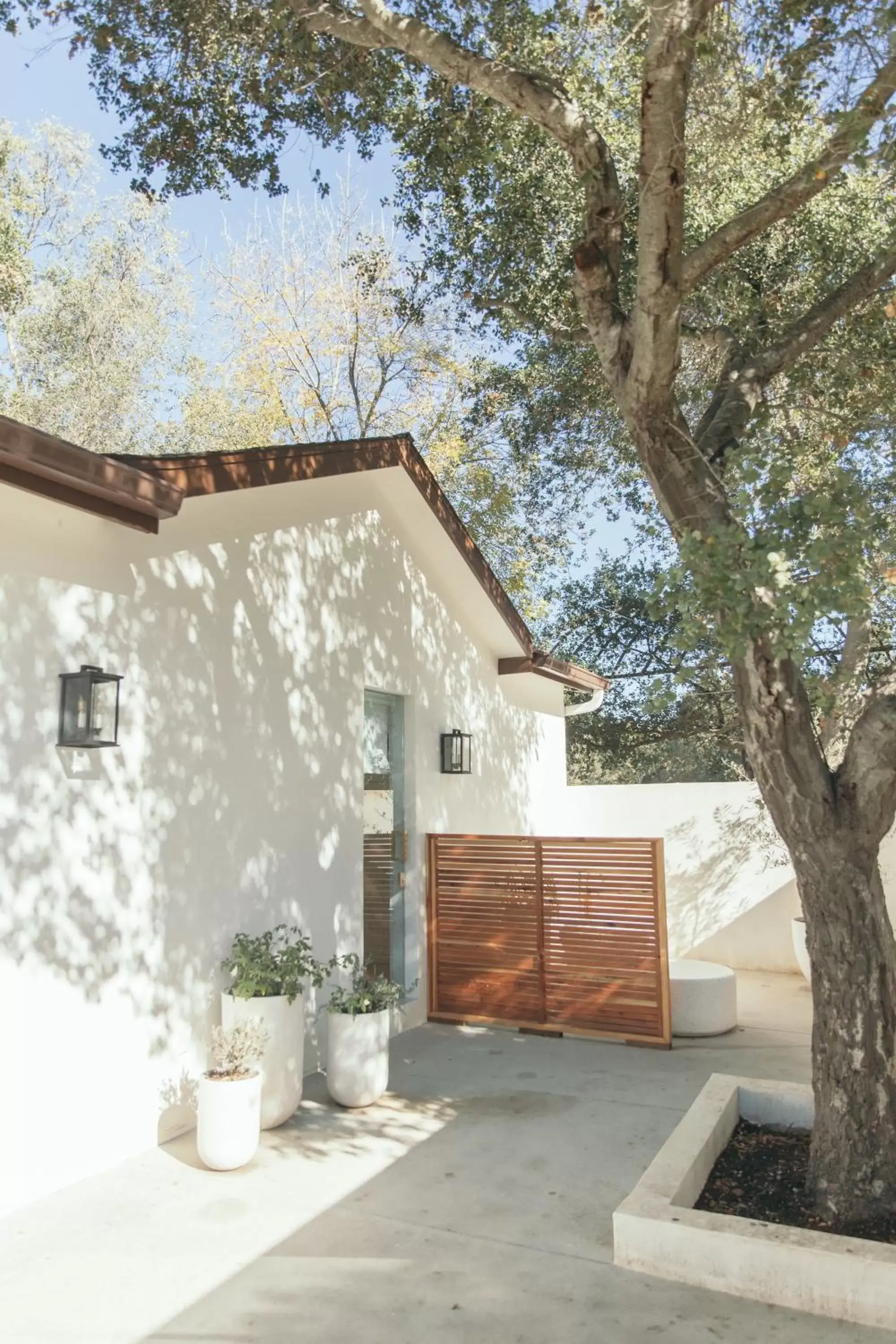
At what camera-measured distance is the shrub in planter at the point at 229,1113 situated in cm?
478

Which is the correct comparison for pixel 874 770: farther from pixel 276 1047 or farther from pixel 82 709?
pixel 82 709

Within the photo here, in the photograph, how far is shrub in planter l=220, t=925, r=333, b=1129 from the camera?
17.8 ft

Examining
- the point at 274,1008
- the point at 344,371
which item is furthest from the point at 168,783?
the point at 344,371

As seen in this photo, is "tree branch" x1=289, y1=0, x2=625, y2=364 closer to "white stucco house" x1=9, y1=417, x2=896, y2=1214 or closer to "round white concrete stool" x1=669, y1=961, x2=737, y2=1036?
"white stucco house" x1=9, y1=417, x2=896, y2=1214

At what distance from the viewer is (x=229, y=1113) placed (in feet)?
15.7

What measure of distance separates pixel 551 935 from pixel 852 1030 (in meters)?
3.85

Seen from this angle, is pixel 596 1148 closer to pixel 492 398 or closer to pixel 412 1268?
pixel 412 1268

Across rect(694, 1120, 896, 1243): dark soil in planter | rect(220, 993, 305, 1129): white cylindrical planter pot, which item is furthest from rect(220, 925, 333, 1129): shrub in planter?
rect(694, 1120, 896, 1243): dark soil in planter

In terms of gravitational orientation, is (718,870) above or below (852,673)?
below

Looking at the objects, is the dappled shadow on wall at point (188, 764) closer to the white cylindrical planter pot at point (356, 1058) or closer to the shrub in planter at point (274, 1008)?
the shrub in planter at point (274, 1008)

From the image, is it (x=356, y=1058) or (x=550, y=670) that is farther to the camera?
(x=550, y=670)

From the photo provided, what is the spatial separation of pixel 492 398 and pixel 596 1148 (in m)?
11.8

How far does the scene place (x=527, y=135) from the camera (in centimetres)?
752

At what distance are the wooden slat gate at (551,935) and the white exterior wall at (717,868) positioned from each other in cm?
303
